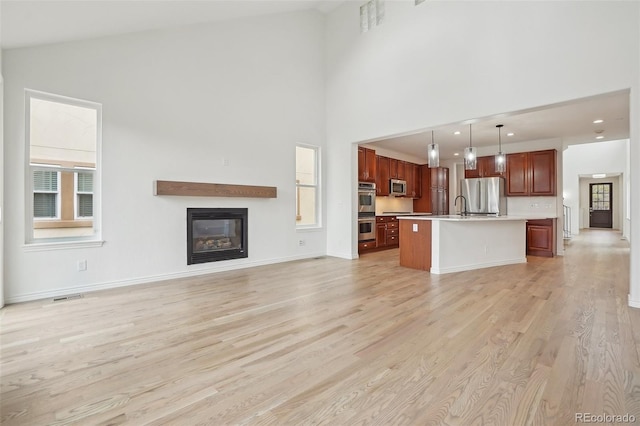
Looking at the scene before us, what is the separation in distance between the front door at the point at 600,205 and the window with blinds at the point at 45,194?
20045 millimetres

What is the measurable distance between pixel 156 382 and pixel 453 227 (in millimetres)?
4645

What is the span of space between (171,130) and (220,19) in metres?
2.03

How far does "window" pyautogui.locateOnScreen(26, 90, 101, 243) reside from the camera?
368 cm

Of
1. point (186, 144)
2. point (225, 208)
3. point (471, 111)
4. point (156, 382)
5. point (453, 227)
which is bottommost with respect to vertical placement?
point (156, 382)

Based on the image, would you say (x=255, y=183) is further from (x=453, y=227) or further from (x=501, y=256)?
(x=501, y=256)

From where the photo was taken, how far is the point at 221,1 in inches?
169

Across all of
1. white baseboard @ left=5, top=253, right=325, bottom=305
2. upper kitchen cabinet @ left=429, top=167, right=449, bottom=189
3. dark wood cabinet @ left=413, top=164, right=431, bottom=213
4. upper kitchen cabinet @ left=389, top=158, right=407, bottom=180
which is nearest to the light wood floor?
white baseboard @ left=5, top=253, right=325, bottom=305

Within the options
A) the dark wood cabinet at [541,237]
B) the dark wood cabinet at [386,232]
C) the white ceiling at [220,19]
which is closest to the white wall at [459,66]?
the white ceiling at [220,19]

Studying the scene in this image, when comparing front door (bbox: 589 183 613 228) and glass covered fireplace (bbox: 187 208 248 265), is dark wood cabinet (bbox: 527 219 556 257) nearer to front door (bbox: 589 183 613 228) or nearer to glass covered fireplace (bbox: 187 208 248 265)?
glass covered fireplace (bbox: 187 208 248 265)

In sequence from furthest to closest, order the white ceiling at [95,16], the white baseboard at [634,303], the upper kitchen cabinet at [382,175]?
the upper kitchen cabinet at [382,175] → the white baseboard at [634,303] → the white ceiling at [95,16]

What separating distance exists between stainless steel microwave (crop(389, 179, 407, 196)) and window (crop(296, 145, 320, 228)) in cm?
253

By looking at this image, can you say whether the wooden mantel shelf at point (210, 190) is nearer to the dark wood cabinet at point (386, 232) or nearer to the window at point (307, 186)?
the window at point (307, 186)

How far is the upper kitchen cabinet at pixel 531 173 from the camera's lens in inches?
276

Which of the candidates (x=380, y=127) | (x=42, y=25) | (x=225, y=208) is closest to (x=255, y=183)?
(x=225, y=208)
